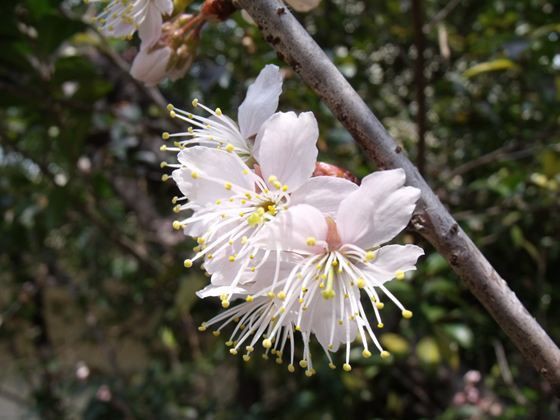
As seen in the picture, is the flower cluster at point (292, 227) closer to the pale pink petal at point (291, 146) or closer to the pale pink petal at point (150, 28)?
the pale pink petal at point (291, 146)

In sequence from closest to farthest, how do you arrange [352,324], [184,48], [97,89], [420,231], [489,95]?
→ [420,231] → [352,324] → [184,48] → [97,89] → [489,95]

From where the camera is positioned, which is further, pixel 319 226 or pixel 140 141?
pixel 140 141

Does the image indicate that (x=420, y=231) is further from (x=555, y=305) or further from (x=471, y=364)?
(x=471, y=364)

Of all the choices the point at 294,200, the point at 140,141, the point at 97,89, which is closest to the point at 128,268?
the point at 140,141

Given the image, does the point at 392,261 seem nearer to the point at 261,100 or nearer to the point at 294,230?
the point at 294,230

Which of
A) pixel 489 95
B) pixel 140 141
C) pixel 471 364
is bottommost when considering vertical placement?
pixel 471 364

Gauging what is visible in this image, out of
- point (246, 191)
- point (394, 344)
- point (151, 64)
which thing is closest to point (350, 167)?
point (394, 344)

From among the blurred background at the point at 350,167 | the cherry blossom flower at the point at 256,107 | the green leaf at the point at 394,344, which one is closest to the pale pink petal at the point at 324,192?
the cherry blossom flower at the point at 256,107

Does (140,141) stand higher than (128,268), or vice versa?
(140,141)
